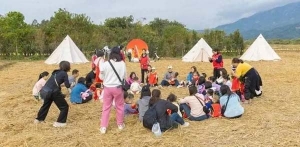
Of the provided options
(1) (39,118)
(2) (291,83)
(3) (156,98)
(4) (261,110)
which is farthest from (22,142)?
(2) (291,83)

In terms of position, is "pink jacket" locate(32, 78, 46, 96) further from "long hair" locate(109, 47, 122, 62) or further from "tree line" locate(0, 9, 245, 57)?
"tree line" locate(0, 9, 245, 57)

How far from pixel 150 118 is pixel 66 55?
1594cm

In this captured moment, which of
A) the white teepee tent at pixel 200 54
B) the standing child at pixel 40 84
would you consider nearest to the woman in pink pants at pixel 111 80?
the standing child at pixel 40 84

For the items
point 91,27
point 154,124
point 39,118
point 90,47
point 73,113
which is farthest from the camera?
point 91,27

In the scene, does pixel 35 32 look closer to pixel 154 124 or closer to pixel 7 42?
pixel 7 42

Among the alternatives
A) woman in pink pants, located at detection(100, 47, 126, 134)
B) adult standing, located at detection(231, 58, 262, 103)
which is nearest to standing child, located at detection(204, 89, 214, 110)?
adult standing, located at detection(231, 58, 262, 103)

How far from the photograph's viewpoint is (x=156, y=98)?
21.4 feet

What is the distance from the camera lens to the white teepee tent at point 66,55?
69.0ft

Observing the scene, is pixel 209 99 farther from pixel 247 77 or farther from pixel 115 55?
pixel 115 55

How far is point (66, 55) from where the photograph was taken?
21.2 m

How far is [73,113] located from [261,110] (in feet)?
14.0

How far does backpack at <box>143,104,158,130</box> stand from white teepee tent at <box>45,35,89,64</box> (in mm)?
15447

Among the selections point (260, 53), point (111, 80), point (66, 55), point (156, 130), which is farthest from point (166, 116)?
point (260, 53)

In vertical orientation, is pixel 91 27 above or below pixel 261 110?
above
